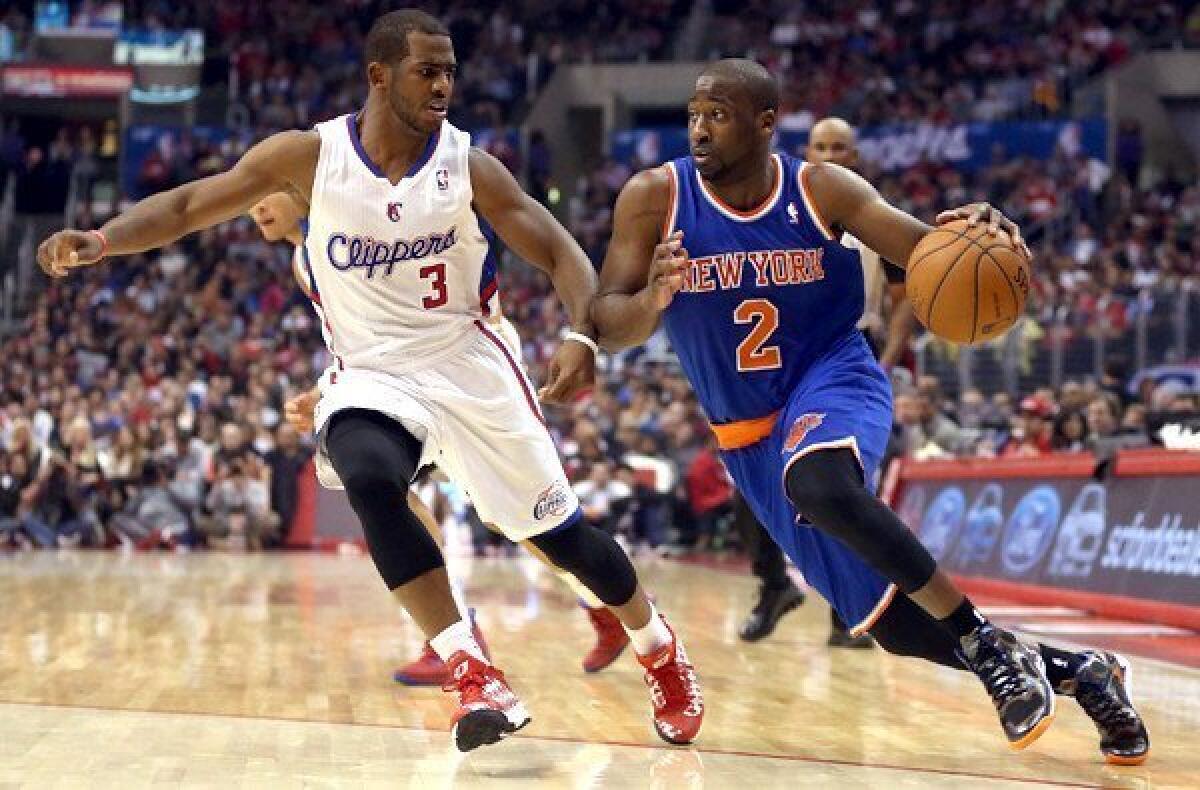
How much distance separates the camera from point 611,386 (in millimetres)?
20047

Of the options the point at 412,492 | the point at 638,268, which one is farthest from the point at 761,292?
the point at 412,492

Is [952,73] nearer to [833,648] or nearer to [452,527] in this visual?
[452,527]

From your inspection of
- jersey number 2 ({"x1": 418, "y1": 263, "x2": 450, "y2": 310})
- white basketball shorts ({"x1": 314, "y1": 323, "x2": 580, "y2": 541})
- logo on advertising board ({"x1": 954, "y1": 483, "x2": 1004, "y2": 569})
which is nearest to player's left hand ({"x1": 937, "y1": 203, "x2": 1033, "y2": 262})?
white basketball shorts ({"x1": 314, "y1": 323, "x2": 580, "y2": 541})

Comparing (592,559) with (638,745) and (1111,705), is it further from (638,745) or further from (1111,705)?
(1111,705)

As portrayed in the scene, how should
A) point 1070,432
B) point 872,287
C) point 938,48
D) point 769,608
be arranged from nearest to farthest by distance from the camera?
point 872,287, point 769,608, point 1070,432, point 938,48

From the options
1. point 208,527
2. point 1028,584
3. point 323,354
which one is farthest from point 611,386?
point 1028,584

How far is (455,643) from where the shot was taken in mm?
4578

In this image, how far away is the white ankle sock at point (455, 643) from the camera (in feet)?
15.0

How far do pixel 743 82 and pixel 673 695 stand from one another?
1758 millimetres

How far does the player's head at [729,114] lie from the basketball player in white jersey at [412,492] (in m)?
0.79

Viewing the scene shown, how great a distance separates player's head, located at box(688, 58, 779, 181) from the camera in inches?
195

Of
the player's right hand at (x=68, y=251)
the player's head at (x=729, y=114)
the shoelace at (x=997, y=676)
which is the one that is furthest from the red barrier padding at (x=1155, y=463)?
the player's right hand at (x=68, y=251)

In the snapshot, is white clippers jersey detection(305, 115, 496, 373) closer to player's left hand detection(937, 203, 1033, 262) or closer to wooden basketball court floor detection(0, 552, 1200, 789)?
wooden basketball court floor detection(0, 552, 1200, 789)

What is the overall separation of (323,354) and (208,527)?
4.46 meters
